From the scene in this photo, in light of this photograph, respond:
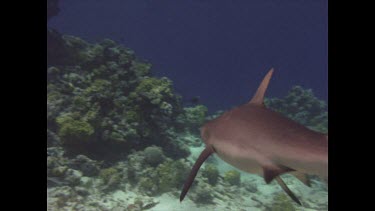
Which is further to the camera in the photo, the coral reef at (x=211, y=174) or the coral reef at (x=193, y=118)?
the coral reef at (x=193, y=118)

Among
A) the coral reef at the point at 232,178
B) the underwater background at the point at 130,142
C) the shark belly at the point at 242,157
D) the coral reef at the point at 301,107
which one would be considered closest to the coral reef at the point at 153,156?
the underwater background at the point at 130,142

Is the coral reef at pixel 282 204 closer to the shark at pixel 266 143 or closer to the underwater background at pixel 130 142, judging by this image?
the underwater background at pixel 130 142

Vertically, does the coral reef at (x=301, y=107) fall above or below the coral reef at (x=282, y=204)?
above

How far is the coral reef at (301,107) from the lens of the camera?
48.3ft

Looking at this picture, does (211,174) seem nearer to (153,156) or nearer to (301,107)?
(153,156)

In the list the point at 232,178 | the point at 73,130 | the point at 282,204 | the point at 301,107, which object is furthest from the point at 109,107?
the point at 301,107

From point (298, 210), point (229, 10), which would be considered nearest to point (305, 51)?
point (229, 10)

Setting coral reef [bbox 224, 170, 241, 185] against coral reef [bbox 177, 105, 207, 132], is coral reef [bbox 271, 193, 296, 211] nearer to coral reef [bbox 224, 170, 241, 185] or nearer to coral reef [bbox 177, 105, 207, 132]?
coral reef [bbox 224, 170, 241, 185]

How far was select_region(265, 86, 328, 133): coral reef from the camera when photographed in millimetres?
14728

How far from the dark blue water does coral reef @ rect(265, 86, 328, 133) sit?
41.2m

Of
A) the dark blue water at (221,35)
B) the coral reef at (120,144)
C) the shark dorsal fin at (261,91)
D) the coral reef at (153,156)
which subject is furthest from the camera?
the dark blue water at (221,35)
